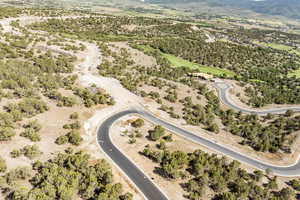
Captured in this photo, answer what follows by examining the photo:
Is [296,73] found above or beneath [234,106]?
above

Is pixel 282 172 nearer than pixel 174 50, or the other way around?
pixel 282 172

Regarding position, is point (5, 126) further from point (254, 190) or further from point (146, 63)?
point (146, 63)

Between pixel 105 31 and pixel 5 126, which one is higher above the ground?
pixel 105 31

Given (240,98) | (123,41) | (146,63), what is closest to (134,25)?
(123,41)

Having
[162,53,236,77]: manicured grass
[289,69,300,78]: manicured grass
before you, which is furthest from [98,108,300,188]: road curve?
[289,69,300,78]: manicured grass

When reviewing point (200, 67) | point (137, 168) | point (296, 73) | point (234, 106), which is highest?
point (200, 67)

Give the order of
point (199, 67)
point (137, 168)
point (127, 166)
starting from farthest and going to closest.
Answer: point (199, 67), point (127, 166), point (137, 168)

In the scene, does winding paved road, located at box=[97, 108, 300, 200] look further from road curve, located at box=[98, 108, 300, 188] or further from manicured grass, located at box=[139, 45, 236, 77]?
manicured grass, located at box=[139, 45, 236, 77]

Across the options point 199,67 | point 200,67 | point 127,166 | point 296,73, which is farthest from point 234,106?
point 296,73

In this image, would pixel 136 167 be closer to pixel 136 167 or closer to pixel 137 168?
pixel 136 167
